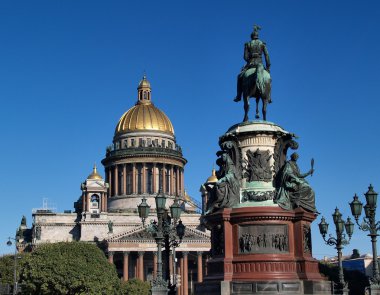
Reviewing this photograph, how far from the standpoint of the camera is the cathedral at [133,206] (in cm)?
10388

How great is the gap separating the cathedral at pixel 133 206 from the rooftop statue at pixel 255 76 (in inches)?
3119

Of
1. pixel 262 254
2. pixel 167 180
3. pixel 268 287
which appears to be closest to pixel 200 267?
pixel 167 180

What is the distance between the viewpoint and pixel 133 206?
114m

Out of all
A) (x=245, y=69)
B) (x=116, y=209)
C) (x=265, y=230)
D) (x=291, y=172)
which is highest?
(x=116, y=209)

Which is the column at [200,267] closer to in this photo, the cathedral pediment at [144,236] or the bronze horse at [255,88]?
the cathedral pediment at [144,236]

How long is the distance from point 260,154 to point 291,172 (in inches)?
48.8

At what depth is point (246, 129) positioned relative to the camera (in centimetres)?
2255

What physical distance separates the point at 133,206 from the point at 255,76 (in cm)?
9192

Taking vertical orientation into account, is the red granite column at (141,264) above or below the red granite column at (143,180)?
below

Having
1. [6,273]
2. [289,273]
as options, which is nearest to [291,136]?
[289,273]

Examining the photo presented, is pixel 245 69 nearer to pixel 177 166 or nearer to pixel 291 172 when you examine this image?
pixel 291 172

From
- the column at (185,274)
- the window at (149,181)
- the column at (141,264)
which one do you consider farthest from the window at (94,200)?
the column at (185,274)

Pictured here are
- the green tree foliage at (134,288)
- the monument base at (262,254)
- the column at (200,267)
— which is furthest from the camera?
the column at (200,267)

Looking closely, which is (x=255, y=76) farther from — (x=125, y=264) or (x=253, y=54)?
(x=125, y=264)
